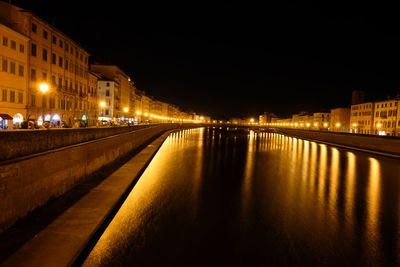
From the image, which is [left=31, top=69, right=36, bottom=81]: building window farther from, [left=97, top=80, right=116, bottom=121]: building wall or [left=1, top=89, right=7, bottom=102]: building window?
[left=97, top=80, right=116, bottom=121]: building wall

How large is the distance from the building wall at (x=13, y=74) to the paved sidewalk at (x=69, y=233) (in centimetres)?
1815

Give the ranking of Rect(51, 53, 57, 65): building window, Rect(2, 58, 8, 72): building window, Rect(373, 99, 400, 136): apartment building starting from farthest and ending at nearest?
Rect(373, 99, 400, 136): apartment building < Rect(51, 53, 57, 65): building window < Rect(2, 58, 8, 72): building window

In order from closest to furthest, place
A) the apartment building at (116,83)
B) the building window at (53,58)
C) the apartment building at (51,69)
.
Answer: the apartment building at (51,69), the building window at (53,58), the apartment building at (116,83)

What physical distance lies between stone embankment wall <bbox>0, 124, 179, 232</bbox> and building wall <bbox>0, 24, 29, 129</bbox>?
13.9 meters

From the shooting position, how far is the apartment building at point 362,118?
73375mm

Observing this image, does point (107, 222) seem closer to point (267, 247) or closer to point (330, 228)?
point (267, 247)

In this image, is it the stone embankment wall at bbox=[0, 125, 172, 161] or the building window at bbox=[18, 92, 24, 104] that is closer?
the stone embankment wall at bbox=[0, 125, 172, 161]

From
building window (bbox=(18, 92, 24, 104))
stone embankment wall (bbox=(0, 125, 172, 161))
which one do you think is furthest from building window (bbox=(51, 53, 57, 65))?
stone embankment wall (bbox=(0, 125, 172, 161))

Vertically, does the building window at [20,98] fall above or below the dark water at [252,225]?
above

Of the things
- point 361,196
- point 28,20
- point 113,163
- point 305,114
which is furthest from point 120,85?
point 305,114

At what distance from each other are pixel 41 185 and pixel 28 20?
27.2 meters

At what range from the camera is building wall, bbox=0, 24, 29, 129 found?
22844 mm

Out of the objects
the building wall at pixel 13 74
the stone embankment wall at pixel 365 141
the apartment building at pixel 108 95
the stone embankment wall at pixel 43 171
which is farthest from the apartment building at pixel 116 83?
the stone embankment wall at pixel 43 171

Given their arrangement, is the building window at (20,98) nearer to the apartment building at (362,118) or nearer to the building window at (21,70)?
the building window at (21,70)
